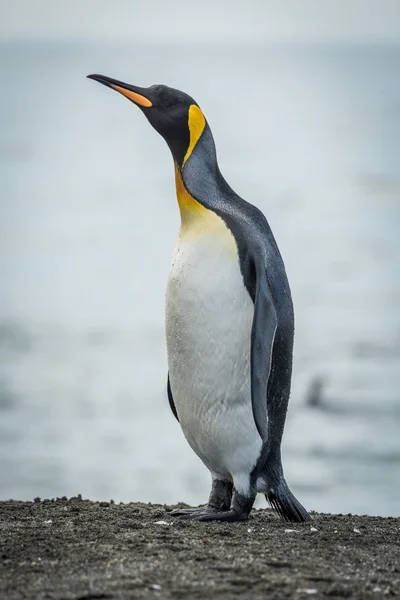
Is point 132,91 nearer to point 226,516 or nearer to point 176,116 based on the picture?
point 176,116

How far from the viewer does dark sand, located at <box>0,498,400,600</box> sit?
369 cm

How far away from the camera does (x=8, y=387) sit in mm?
21641

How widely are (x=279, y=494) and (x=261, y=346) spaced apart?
2.65ft

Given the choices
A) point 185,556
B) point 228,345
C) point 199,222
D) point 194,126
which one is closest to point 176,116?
point 194,126

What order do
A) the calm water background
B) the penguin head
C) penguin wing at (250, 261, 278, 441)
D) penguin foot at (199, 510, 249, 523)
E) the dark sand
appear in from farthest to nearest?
the calm water background
the penguin head
penguin foot at (199, 510, 249, 523)
penguin wing at (250, 261, 278, 441)
the dark sand

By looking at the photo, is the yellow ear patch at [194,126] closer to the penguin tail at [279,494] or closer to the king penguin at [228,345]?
the king penguin at [228,345]

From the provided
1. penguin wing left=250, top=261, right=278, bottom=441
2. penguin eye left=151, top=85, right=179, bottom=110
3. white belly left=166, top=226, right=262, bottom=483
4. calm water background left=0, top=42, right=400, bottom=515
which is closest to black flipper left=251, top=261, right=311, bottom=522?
penguin wing left=250, top=261, right=278, bottom=441

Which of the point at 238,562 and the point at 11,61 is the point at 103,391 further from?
the point at 11,61

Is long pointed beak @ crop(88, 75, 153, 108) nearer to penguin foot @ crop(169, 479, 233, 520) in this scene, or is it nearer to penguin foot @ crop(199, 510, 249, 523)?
penguin foot @ crop(169, 479, 233, 520)

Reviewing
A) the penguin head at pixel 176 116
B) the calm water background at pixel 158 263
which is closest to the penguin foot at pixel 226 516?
the penguin head at pixel 176 116

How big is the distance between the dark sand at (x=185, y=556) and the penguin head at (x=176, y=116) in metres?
1.84

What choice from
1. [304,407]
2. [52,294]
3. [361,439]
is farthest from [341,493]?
[52,294]

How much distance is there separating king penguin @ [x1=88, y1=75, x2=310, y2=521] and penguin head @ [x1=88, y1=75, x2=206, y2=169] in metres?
0.22

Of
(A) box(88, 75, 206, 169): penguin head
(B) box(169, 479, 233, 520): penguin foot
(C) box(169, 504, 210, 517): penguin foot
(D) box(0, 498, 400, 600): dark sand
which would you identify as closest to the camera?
(D) box(0, 498, 400, 600): dark sand
